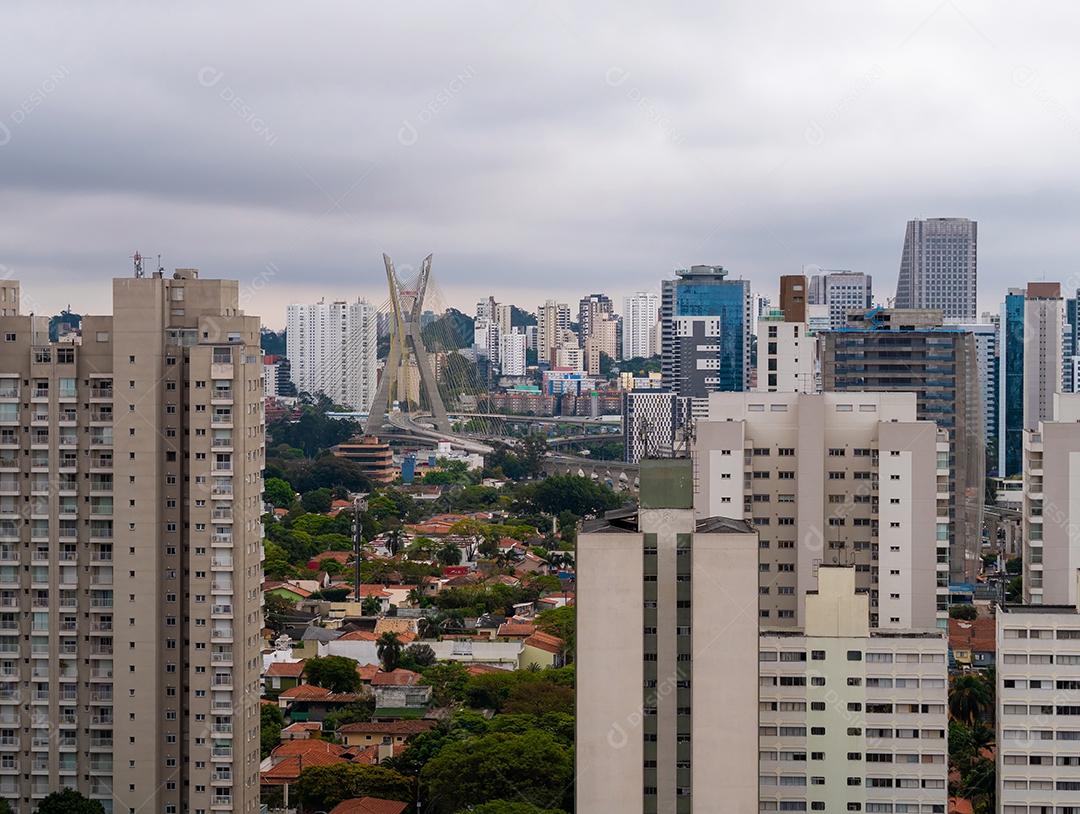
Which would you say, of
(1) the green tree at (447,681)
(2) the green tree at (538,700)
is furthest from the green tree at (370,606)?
(2) the green tree at (538,700)

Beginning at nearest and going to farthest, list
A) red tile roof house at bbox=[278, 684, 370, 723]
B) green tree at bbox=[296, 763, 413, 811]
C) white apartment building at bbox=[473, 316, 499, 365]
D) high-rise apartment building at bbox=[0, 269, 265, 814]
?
high-rise apartment building at bbox=[0, 269, 265, 814] → green tree at bbox=[296, 763, 413, 811] → red tile roof house at bbox=[278, 684, 370, 723] → white apartment building at bbox=[473, 316, 499, 365]


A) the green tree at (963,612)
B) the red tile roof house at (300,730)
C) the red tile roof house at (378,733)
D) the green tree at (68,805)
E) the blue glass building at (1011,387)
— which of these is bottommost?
the red tile roof house at (300,730)

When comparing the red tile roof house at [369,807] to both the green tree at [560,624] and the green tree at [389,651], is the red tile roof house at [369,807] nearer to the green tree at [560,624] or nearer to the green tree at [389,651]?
the green tree at [389,651]

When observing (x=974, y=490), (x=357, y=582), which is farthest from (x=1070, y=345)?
(x=357, y=582)

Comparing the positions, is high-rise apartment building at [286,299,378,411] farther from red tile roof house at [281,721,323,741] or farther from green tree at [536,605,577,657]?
red tile roof house at [281,721,323,741]

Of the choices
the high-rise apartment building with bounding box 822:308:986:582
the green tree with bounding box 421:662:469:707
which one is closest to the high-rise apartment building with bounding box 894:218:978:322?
the high-rise apartment building with bounding box 822:308:986:582

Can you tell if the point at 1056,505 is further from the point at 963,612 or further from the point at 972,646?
the point at 963,612
